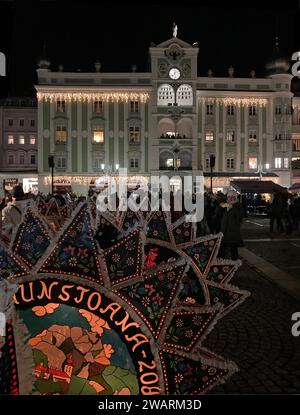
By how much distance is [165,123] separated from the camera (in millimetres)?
45812

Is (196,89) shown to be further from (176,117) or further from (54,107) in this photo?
(54,107)

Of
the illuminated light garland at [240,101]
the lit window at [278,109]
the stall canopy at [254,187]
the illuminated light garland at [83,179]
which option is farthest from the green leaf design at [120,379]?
the lit window at [278,109]

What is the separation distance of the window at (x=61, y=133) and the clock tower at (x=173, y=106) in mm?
9374

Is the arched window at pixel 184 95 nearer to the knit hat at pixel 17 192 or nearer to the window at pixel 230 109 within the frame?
the window at pixel 230 109

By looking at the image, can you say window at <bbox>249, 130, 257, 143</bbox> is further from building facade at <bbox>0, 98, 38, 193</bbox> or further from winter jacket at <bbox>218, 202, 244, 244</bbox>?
winter jacket at <bbox>218, 202, 244, 244</bbox>

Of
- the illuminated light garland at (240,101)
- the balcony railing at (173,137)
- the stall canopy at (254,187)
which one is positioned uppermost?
the illuminated light garland at (240,101)

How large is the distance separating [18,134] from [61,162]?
14.2 metres

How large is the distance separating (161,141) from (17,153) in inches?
877

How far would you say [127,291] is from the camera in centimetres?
218

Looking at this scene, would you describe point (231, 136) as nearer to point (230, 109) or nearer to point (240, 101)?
point (230, 109)

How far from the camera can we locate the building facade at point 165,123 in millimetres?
44062

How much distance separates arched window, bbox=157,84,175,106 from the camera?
43.9 m

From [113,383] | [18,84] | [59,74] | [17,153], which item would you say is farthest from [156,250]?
[18,84]

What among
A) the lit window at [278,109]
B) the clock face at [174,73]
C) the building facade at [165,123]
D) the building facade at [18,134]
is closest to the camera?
Result: the clock face at [174,73]
